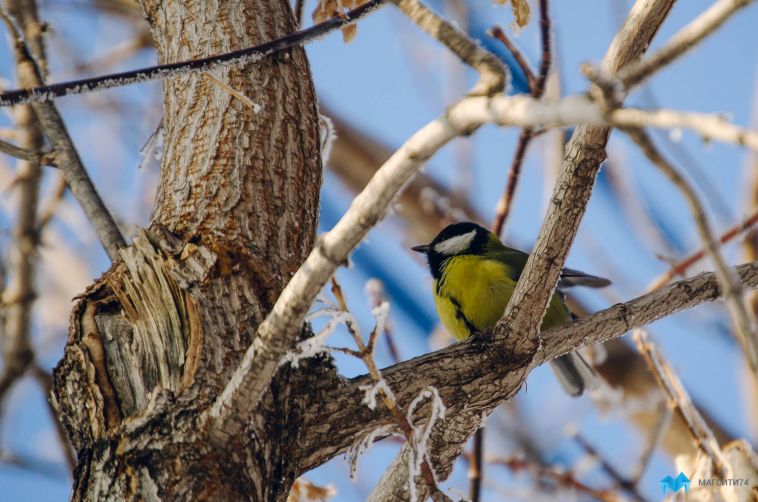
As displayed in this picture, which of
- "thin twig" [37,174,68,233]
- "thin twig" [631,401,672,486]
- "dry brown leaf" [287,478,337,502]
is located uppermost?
"thin twig" [37,174,68,233]

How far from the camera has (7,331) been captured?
12.1ft

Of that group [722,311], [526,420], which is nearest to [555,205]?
[722,311]

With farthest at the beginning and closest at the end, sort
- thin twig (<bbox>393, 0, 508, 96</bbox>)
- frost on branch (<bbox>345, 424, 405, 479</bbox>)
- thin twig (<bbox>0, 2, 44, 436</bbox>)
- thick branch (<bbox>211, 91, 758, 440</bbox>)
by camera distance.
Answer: thin twig (<bbox>0, 2, 44, 436</bbox>)
frost on branch (<bbox>345, 424, 405, 479</bbox>)
thin twig (<bbox>393, 0, 508, 96</bbox>)
thick branch (<bbox>211, 91, 758, 440</bbox>)

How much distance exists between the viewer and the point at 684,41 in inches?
Answer: 42.7

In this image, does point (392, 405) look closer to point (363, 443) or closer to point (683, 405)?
point (363, 443)

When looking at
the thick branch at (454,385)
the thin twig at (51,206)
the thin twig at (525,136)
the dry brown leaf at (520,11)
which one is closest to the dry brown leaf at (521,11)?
the dry brown leaf at (520,11)

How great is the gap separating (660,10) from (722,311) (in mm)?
2858

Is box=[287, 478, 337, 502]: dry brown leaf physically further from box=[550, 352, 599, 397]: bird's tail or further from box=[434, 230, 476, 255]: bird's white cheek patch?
box=[434, 230, 476, 255]: bird's white cheek patch

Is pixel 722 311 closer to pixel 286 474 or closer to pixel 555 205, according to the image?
pixel 555 205

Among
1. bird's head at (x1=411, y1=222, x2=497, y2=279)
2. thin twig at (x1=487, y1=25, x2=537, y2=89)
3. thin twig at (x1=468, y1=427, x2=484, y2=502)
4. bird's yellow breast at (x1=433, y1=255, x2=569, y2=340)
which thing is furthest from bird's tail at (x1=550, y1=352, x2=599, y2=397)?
thin twig at (x1=487, y1=25, x2=537, y2=89)

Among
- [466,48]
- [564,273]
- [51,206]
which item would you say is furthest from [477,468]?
[51,206]

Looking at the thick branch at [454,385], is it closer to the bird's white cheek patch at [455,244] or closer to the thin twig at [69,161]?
the thin twig at [69,161]

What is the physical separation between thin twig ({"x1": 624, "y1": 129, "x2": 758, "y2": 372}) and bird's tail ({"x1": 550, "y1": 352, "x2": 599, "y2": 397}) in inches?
116

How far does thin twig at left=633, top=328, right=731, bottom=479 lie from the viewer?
2.45 m
